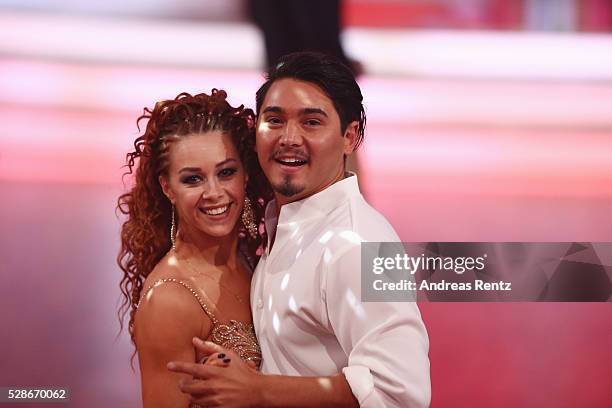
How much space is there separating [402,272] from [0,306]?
1.64 m

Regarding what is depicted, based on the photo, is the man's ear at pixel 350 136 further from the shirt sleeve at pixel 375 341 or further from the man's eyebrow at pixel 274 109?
the shirt sleeve at pixel 375 341

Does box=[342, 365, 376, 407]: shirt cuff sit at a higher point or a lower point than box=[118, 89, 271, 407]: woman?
lower

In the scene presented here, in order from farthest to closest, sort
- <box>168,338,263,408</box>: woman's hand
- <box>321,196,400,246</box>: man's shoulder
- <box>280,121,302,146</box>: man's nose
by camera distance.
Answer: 1. <box>280,121,302,146</box>: man's nose
2. <box>321,196,400,246</box>: man's shoulder
3. <box>168,338,263,408</box>: woman's hand

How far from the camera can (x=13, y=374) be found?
123 inches

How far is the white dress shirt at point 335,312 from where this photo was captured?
6.30ft

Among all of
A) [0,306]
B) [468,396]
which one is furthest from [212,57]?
[468,396]

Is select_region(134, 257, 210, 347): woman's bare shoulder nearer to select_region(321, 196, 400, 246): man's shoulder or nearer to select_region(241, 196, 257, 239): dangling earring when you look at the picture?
select_region(241, 196, 257, 239): dangling earring

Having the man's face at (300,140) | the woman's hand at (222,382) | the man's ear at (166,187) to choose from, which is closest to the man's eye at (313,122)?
the man's face at (300,140)

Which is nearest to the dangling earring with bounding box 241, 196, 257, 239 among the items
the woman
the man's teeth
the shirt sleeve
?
the woman

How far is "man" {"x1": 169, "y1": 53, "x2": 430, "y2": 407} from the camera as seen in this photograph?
1916 mm

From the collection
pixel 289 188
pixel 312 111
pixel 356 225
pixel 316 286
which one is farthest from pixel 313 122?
pixel 316 286

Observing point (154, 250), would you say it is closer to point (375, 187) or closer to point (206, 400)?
point (206, 400)

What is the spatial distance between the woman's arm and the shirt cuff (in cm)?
47

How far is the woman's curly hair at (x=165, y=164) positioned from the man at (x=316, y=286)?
0.11 metres
